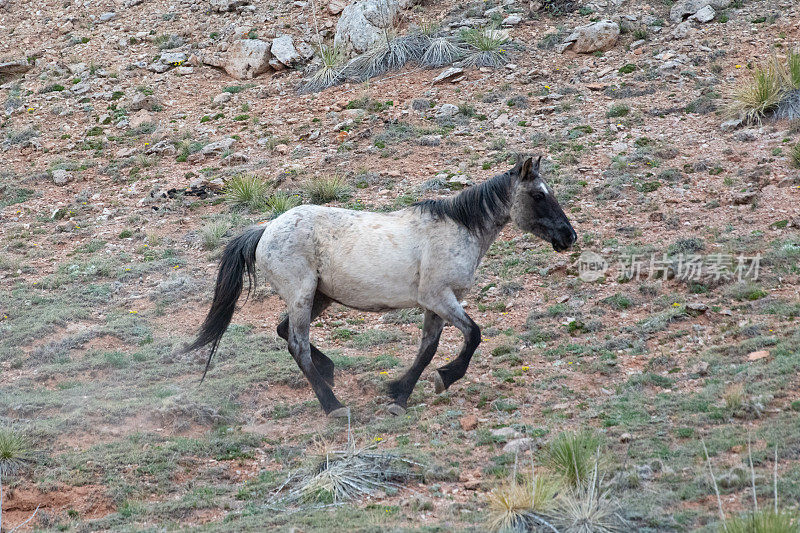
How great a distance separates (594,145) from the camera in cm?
1303

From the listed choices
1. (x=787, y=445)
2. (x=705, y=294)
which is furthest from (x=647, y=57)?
(x=787, y=445)

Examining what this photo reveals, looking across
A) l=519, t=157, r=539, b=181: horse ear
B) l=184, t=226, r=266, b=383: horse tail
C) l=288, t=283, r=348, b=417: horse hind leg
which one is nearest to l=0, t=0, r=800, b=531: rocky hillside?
l=288, t=283, r=348, b=417: horse hind leg

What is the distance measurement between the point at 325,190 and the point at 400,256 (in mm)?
5521

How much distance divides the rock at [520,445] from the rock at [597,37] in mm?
11753

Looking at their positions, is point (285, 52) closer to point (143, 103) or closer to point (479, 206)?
point (143, 103)

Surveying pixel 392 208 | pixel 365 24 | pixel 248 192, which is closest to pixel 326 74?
pixel 365 24

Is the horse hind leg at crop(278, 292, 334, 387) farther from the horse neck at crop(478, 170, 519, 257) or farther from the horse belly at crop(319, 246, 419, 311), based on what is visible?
the horse neck at crop(478, 170, 519, 257)

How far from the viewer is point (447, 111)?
1515cm

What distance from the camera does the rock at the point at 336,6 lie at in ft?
61.8

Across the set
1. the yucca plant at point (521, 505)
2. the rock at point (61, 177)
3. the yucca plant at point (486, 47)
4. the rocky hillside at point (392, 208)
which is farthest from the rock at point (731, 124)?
the rock at point (61, 177)

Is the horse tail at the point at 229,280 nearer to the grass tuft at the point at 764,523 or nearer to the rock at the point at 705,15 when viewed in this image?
the grass tuft at the point at 764,523

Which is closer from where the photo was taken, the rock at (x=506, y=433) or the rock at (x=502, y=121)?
the rock at (x=506, y=433)

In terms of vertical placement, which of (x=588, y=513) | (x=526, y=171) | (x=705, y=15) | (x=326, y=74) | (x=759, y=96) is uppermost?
(x=526, y=171)

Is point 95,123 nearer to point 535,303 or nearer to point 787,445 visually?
point 535,303
